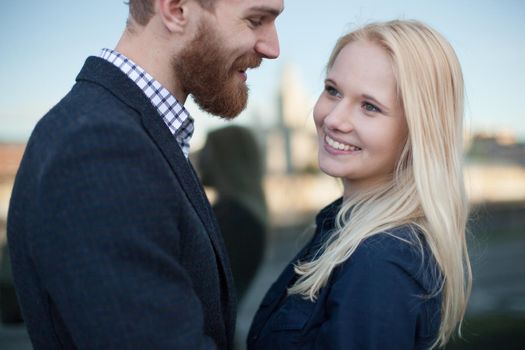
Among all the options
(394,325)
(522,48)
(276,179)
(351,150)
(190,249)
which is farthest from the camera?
(522,48)

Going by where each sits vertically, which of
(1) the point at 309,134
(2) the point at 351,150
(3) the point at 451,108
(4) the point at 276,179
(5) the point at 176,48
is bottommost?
(4) the point at 276,179

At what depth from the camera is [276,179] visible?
3.26 m

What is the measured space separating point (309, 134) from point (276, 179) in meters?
0.32

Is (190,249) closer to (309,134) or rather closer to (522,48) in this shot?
(309,134)

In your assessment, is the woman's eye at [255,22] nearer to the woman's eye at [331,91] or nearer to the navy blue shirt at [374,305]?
the woman's eye at [331,91]

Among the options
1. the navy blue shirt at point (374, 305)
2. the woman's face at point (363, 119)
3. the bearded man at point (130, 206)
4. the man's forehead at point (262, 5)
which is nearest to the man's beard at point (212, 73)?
the bearded man at point (130, 206)

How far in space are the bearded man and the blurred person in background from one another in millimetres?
1625

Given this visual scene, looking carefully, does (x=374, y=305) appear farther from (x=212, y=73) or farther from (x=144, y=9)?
(x=144, y=9)

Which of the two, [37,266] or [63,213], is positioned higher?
[63,213]

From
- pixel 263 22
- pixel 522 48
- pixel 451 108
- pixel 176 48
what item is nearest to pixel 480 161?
pixel 522 48

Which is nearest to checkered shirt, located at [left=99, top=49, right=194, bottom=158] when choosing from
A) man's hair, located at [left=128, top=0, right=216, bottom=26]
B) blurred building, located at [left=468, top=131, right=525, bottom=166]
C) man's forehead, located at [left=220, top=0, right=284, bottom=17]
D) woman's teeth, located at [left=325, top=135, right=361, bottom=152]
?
man's hair, located at [left=128, top=0, right=216, bottom=26]

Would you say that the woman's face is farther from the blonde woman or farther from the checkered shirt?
the checkered shirt

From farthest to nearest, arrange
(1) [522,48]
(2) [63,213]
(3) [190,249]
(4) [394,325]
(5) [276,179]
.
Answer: (1) [522,48], (5) [276,179], (4) [394,325], (3) [190,249], (2) [63,213]

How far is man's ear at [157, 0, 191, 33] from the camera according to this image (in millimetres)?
1411
